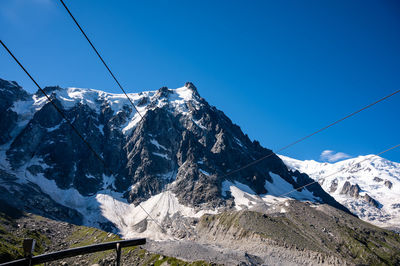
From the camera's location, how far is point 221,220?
136750 mm

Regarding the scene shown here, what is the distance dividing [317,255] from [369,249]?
37.8 m

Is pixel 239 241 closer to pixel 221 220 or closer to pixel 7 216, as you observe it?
pixel 221 220

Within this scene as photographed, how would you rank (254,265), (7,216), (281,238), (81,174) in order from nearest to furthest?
(254,265) < (7,216) < (281,238) < (81,174)

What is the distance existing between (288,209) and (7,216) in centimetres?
13023

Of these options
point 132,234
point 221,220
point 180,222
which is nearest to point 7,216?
point 132,234

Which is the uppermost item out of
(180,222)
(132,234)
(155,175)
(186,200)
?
(155,175)

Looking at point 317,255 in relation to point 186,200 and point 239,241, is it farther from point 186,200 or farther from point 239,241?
point 186,200

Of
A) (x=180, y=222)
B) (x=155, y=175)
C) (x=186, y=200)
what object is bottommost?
(x=180, y=222)

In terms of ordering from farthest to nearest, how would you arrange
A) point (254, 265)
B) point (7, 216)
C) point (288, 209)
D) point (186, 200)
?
point (186, 200) < point (288, 209) < point (7, 216) < point (254, 265)

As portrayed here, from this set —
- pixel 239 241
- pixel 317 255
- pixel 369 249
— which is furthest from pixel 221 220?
pixel 369 249

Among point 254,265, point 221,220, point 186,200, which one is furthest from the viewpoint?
point 186,200

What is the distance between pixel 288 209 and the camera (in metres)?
146

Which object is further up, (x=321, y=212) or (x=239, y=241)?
(x=321, y=212)

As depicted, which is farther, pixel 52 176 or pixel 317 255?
pixel 52 176
